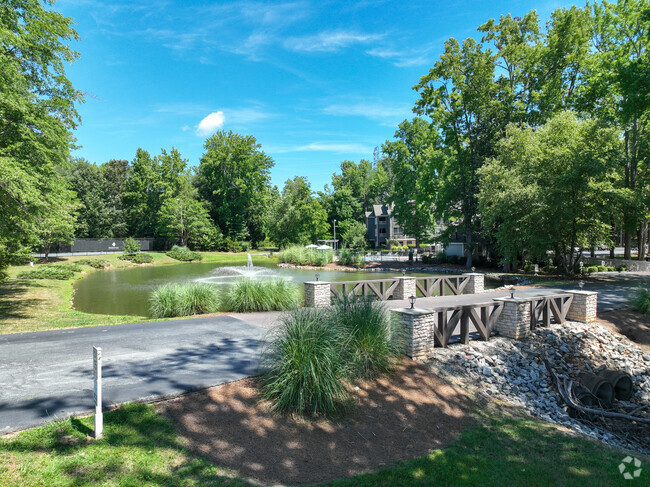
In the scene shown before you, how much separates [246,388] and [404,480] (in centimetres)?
241

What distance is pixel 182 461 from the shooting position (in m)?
3.62

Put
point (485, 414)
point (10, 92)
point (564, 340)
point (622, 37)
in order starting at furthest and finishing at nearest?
1. point (622, 37)
2. point (564, 340)
3. point (10, 92)
4. point (485, 414)

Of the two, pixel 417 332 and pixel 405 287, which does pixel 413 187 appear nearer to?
pixel 405 287

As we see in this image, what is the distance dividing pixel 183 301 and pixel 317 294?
13.2 ft

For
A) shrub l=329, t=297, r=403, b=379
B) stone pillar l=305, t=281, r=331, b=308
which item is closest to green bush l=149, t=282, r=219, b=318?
stone pillar l=305, t=281, r=331, b=308

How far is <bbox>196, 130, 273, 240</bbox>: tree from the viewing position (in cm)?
5553

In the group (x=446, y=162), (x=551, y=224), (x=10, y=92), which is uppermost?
(x=446, y=162)

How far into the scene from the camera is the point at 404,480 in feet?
12.3

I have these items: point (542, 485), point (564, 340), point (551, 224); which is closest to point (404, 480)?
point (542, 485)

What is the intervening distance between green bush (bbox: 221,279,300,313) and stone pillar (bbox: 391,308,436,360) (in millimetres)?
4579

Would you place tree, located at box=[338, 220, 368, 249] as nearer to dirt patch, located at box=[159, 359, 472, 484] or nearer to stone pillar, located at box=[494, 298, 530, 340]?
stone pillar, located at box=[494, 298, 530, 340]

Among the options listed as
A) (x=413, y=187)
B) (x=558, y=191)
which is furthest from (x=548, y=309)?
(x=413, y=187)

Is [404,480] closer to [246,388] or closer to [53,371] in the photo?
[246,388]

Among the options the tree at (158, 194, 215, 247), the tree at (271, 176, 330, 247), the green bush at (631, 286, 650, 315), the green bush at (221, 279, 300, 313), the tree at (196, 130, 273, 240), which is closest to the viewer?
the green bush at (221, 279, 300, 313)
